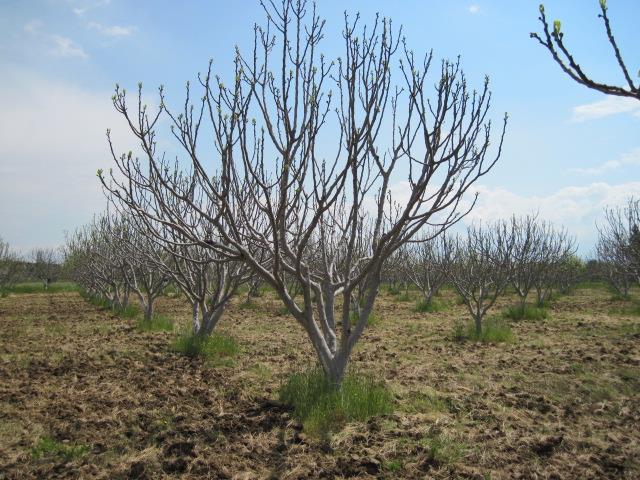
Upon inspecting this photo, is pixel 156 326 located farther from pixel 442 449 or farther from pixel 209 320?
pixel 442 449

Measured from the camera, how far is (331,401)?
3857 mm

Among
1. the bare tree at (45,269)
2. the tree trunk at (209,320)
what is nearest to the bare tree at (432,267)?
the tree trunk at (209,320)

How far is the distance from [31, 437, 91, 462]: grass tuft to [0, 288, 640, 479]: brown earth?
0.03 metres

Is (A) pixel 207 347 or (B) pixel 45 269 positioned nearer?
(A) pixel 207 347

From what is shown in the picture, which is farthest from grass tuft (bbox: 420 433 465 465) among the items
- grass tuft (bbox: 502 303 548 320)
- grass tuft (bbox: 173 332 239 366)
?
grass tuft (bbox: 502 303 548 320)

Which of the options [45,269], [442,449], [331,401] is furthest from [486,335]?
[45,269]

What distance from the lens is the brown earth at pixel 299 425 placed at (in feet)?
10.0

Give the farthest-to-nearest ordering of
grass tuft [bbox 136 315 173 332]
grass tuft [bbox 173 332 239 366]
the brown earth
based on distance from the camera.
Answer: grass tuft [bbox 136 315 173 332] < grass tuft [bbox 173 332 239 366] < the brown earth

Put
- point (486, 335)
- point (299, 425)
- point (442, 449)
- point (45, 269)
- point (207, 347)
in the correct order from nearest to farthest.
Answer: point (442, 449), point (299, 425), point (207, 347), point (486, 335), point (45, 269)

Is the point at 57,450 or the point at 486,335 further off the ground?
the point at 486,335

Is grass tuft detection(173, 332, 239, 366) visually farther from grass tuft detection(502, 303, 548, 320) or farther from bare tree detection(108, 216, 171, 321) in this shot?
grass tuft detection(502, 303, 548, 320)

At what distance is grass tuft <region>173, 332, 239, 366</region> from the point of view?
6613 millimetres

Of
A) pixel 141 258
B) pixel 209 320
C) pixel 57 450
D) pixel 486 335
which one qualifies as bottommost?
pixel 57 450

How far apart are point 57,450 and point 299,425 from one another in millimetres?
1833
